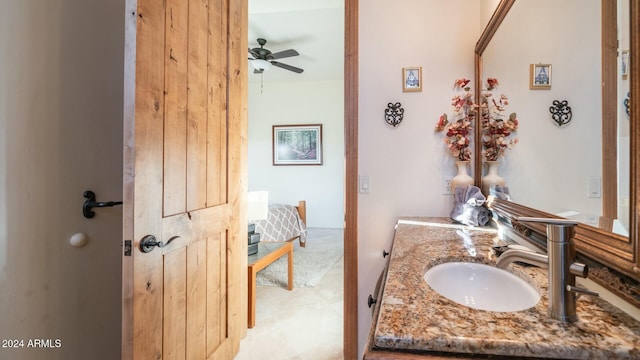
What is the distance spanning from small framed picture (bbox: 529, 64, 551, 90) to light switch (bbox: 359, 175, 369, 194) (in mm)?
980

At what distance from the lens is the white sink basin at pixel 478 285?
82 centimetres

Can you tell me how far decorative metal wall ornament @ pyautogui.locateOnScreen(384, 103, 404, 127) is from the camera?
5.87 feet

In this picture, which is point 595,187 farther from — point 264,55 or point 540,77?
point 264,55

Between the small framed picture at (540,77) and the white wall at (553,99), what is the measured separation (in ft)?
0.07

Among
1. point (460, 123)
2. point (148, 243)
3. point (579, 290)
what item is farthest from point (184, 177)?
point (460, 123)

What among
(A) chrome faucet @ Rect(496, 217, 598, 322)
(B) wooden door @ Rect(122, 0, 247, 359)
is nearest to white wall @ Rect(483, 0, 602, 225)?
(A) chrome faucet @ Rect(496, 217, 598, 322)

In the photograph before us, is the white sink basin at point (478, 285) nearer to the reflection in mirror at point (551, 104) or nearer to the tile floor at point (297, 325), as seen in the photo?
the reflection in mirror at point (551, 104)

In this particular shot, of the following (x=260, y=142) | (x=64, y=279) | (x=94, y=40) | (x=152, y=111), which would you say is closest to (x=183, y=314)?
(x=64, y=279)

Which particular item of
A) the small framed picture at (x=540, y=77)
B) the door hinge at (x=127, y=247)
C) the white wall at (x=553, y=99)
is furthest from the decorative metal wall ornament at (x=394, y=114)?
the door hinge at (x=127, y=247)

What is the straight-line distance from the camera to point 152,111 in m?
1.06

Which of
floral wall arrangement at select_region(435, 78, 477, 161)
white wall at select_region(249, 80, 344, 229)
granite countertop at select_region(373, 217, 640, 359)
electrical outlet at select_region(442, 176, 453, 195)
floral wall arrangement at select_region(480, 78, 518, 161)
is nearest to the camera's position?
granite countertop at select_region(373, 217, 640, 359)

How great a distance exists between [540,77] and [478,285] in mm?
821

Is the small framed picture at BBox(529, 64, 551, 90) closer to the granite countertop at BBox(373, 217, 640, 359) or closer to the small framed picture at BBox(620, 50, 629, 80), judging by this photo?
the small framed picture at BBox(620, 50, 629, 80)

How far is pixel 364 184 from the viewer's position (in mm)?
1820
